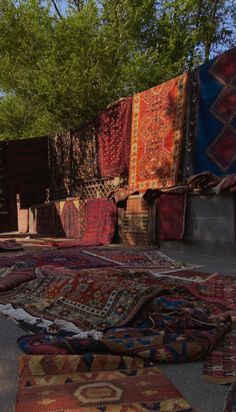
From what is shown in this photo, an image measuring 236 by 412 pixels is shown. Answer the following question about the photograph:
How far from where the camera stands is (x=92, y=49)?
34.7 feet

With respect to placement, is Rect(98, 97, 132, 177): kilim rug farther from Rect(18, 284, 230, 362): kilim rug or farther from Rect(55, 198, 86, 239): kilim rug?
Rect(18, 284, 230, 362): kilim rug

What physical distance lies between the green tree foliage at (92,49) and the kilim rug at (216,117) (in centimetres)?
358

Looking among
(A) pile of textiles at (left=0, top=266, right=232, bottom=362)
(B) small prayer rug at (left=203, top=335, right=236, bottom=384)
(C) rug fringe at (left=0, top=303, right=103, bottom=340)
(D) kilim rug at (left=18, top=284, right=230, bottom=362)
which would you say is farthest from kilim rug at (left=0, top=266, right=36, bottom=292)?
(B) small prayer rug at (left=203, top=335, right=236, bottom=384)

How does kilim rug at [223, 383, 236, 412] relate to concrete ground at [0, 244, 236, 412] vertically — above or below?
above

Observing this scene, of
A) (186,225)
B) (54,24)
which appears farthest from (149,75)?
(186,225)

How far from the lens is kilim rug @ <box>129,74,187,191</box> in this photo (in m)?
7.58

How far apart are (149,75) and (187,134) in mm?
3630

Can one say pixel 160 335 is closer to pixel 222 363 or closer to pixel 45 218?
pixel 222 363

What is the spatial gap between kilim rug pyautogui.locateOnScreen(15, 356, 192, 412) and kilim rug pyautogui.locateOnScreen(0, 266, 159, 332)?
67 centimetres

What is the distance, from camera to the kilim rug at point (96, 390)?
1.62 meters

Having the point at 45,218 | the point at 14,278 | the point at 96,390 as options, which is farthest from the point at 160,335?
the point at 45,218

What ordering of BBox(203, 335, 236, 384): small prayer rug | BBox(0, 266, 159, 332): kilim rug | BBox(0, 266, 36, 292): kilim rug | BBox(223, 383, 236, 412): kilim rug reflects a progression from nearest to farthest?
BBox(223, 383, 236, 412): kilim rug, BBox(203, 335, 236, 384): small prayer rug, BBox(0, 266, 159, 332): kilim rug, BBox(0, 266, 36, 292): kilim rug

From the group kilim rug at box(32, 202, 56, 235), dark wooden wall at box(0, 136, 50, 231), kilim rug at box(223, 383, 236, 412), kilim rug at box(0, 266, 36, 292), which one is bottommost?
kilim rug at box(223, 383, 236, 412)

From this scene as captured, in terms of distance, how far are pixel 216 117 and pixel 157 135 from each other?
55.2 inches
